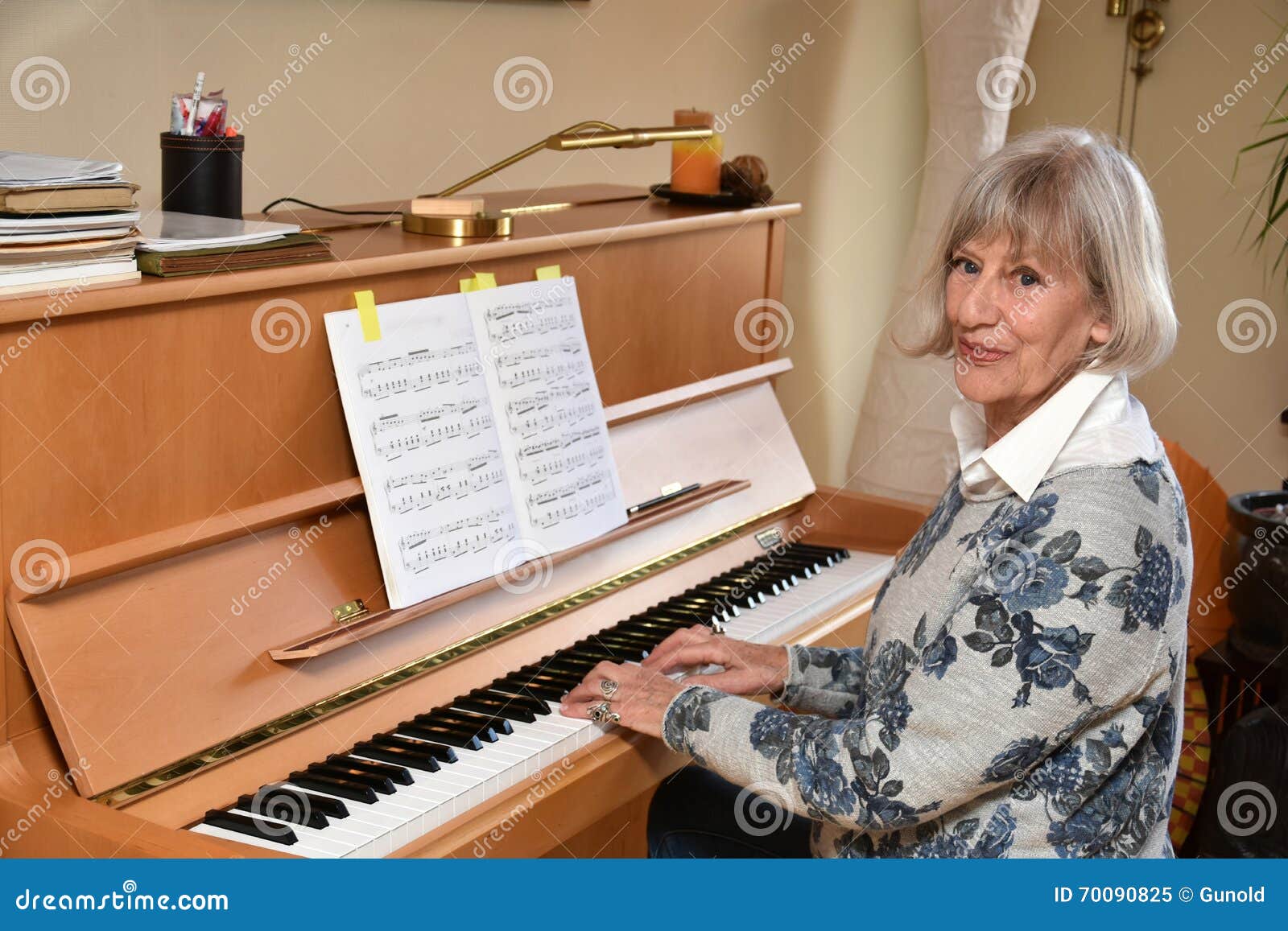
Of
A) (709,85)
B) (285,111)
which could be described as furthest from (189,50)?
(709,85)

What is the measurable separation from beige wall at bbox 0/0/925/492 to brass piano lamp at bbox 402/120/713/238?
576mm

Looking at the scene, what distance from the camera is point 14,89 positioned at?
238cm

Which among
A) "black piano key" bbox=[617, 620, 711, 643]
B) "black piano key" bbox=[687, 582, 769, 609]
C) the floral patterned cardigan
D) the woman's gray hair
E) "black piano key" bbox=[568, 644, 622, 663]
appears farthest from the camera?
"black piano key" bbox=[687, 582, 769, 609]

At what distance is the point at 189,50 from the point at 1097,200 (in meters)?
1.82

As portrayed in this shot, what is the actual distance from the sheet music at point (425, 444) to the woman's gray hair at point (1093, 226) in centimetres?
82

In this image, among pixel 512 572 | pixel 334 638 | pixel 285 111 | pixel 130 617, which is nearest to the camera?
pixel 130 617

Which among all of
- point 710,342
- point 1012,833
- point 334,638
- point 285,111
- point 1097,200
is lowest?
point 1012,833

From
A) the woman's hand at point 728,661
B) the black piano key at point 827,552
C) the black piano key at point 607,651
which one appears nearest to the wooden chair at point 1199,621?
the black piano key at point 827,552

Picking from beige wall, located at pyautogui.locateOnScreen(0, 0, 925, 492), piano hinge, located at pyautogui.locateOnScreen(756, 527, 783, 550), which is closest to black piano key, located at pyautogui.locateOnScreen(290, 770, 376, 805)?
piano hinge, located at pyautogui.locateOnScreen(756, 527, 783, 550)

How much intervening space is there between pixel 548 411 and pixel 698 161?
0.84 metres

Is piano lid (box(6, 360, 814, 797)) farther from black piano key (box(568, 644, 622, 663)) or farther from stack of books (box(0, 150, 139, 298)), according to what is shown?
stack of books (box(0, 150, 139, 298))

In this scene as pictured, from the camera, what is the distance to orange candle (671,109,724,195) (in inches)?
110

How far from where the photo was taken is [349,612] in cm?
193
